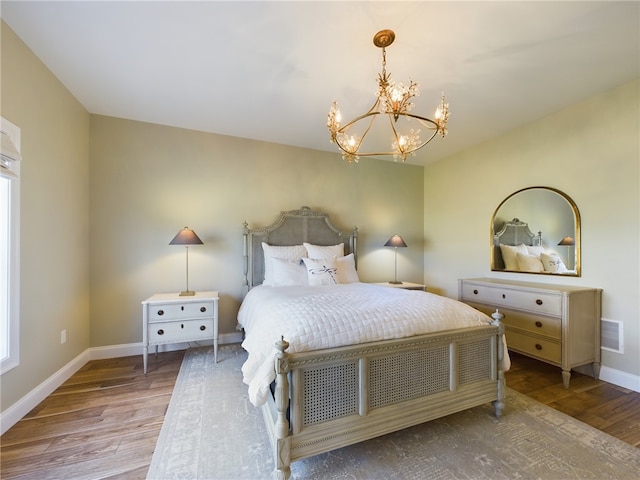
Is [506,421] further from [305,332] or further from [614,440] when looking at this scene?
[305,332]

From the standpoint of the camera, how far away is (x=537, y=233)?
3.01m

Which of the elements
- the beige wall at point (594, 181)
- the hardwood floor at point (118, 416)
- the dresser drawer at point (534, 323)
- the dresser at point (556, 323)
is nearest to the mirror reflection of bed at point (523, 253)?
the beige wall at point (594, 181)

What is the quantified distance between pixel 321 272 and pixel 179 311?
4.96 ft

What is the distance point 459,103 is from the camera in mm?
2648

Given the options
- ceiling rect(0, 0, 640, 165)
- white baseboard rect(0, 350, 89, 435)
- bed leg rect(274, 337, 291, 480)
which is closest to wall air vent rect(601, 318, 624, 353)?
ceiling rect(0, 0, 640, 165)

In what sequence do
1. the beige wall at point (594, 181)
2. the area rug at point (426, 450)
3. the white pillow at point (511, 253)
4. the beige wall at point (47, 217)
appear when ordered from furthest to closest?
the white pillow at point (511, 253), the beige wall at point (594, 181), the beige wall at point (47, 217), the area rug at point (426, 450)

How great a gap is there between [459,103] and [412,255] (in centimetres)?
246

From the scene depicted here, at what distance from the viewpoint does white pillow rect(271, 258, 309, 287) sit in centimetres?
305

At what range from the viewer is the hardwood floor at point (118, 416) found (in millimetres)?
1492

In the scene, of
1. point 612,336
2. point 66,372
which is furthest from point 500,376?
point 66,372

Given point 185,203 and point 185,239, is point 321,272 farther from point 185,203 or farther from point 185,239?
point 185,203

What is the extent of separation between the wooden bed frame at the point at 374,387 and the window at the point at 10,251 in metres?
1.78

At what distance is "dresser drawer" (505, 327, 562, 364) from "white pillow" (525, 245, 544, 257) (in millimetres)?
923

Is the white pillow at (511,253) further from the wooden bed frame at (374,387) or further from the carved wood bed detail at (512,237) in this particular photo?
the wooden bed frame at (374,387)
